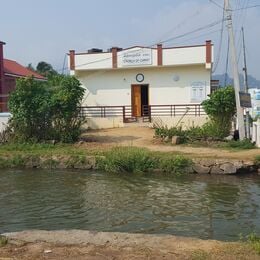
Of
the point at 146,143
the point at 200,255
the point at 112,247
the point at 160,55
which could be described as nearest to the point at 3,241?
the point at 112,247

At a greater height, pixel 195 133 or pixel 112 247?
pixel 195 133

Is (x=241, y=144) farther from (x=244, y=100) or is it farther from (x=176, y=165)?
(x=176, y=165)

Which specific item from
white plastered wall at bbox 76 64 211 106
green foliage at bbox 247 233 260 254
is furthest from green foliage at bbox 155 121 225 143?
green foliage at bbox 247 233 260 254

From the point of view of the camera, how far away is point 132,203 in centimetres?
1225

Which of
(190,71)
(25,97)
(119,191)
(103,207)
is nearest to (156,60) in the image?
(190,71)

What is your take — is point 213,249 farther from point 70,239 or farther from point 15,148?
point 15,148

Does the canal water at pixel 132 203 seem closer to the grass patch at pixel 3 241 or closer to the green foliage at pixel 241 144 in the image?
the grass patch at pixel 3 241

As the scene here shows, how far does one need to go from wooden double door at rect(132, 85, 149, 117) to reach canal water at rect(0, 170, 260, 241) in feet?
49.4

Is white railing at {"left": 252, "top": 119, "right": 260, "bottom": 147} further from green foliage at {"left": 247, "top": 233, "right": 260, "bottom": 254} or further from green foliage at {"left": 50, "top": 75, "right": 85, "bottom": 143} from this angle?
green foliage at {"left": 247, "top": 233, "right": 260, "bottom": 254}

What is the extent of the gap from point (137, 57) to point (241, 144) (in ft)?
41.8

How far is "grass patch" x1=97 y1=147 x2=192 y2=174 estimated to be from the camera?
651 inches

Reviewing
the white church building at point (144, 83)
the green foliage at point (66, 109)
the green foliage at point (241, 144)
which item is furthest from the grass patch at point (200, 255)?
the white church building at point (144, 83)

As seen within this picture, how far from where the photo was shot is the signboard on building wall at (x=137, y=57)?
3023cm

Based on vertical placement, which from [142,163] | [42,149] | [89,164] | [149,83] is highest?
[149,83]
